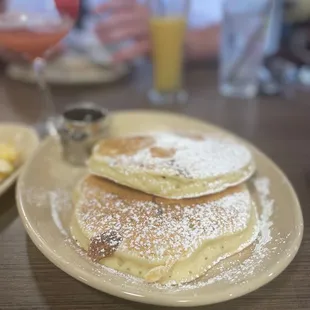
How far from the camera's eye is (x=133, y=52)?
1792 millimetres

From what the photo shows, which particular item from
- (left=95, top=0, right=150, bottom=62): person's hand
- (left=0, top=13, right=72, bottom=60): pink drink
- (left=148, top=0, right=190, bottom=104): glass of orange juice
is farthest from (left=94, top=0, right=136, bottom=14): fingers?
(left=0, top=13, right=72, bottom=60): pink drink

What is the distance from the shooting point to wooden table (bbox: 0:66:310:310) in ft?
2.44

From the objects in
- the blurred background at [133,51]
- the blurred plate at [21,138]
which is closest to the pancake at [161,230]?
the blurred plate at [21,138]

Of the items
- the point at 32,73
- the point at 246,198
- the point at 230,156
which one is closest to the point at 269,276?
the point at 246,198

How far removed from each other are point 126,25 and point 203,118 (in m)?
0.65

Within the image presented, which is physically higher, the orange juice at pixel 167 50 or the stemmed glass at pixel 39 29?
the stemmed glass at pixel 39 29

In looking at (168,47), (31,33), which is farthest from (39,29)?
(168,47)

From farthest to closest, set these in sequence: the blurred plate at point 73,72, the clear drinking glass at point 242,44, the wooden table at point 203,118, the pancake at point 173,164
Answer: the blurred plate at point 73,72 → the clear drinking glass at point 242,44 → the pancake at point 173,164 → the wooden table at point 203,118

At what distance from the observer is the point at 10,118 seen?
4.71 feet

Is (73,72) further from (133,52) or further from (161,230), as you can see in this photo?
(161,230)

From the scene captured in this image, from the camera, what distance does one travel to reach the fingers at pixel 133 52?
1.77 m

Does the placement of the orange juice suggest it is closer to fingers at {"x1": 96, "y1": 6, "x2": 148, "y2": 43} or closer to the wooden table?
the wooden table

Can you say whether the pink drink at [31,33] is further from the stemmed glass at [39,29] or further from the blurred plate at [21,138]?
the blurred plate at [21,138]

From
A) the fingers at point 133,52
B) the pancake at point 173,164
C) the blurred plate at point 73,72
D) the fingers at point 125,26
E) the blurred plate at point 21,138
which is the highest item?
the pancake at point 173,164
